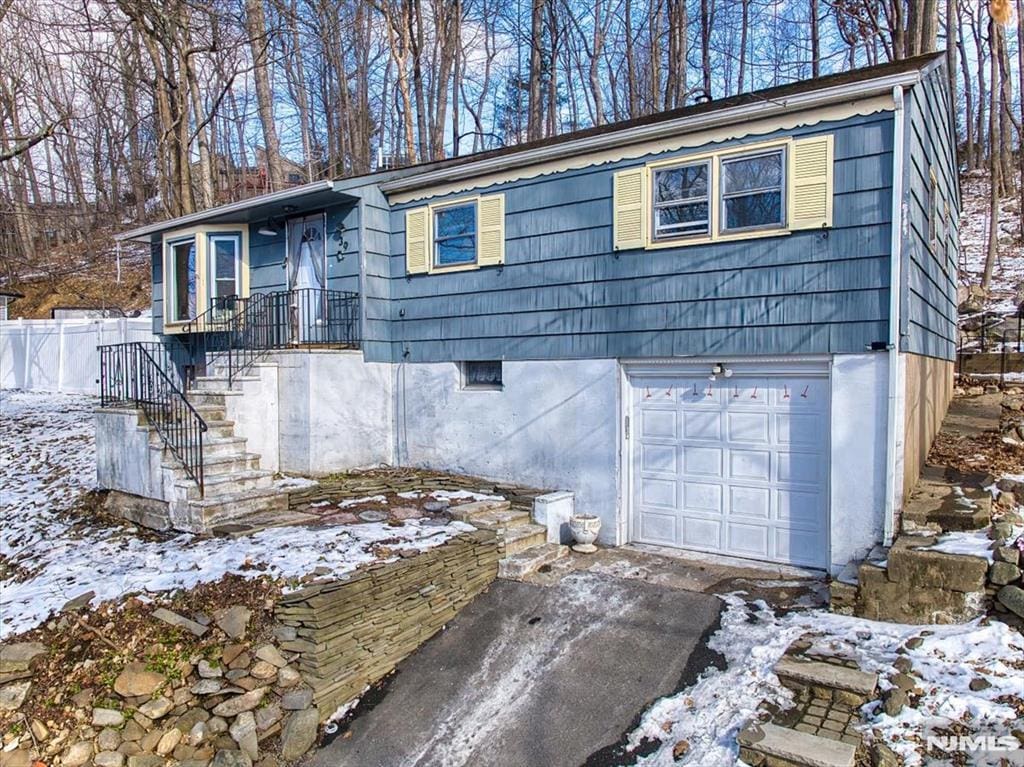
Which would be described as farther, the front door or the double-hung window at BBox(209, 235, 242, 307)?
the double-hung window at BBox(209, 235, 242, 307)

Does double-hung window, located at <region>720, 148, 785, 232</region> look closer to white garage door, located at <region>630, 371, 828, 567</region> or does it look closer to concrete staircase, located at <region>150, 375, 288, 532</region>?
white garage door, located at <region>630, 371, 828, 567</region>

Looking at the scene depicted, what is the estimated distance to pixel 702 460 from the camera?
7.62 meters

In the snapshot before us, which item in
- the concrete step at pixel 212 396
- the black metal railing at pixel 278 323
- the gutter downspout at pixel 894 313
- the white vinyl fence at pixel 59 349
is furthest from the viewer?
the white vinyl fence at pixel 59 349

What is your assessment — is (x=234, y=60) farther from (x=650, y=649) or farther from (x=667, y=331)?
(x=650, y=649)

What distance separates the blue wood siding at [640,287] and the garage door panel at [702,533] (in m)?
1.88

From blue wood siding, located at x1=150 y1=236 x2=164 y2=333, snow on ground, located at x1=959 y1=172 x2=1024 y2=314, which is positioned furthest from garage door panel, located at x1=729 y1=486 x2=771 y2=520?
snow on ground, located at x1=959 y1=172 x2=1024 y2=314

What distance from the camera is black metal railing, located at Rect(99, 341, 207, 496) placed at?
25.6 ft

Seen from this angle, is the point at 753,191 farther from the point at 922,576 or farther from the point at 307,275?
the point at 307,275

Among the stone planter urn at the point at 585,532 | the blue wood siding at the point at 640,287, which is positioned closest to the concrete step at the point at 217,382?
the blue wood siding at the point at 640,287

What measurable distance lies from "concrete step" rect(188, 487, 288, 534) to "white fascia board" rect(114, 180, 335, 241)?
14.1 feet

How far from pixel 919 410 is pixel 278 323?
28.6 feet

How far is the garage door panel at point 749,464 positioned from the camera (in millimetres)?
7207

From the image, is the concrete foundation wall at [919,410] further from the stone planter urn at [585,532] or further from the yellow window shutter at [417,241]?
the yellow window shutter at [417,241]

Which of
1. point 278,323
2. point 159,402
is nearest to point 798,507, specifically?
point 159,402
